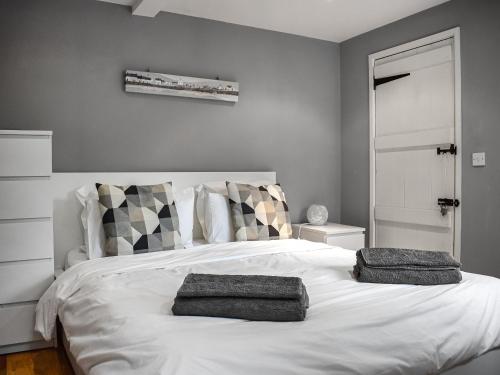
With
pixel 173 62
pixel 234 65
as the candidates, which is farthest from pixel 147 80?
pixel 234 65

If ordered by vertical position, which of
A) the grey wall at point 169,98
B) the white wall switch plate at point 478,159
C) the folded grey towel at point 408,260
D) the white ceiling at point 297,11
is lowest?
the folded grey towel at point 408,260

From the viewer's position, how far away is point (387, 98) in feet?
12.1

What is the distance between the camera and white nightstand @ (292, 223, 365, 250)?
3.49 metres

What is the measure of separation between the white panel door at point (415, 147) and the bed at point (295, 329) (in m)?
1.38

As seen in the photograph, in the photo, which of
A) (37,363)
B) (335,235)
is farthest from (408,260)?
(37,363)

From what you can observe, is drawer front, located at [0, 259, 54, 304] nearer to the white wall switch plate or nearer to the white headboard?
the white headboard

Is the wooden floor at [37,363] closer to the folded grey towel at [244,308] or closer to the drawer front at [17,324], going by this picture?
the drawer front at [17,324]

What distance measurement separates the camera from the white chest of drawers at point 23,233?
2.40 m

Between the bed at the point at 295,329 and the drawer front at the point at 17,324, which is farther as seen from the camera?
the drawer front at the point at 17,324

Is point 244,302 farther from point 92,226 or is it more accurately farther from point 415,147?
point 415,147

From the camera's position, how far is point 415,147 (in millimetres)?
3453

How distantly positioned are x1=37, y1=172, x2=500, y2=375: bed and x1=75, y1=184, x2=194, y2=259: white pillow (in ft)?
1.50

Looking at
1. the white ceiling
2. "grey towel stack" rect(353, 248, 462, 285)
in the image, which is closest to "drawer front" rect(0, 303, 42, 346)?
"grey towel stack" rect(353, 248, 462, 285)

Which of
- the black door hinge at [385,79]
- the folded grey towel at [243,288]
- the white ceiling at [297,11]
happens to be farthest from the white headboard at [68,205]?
the black door hinge at [385,79]
